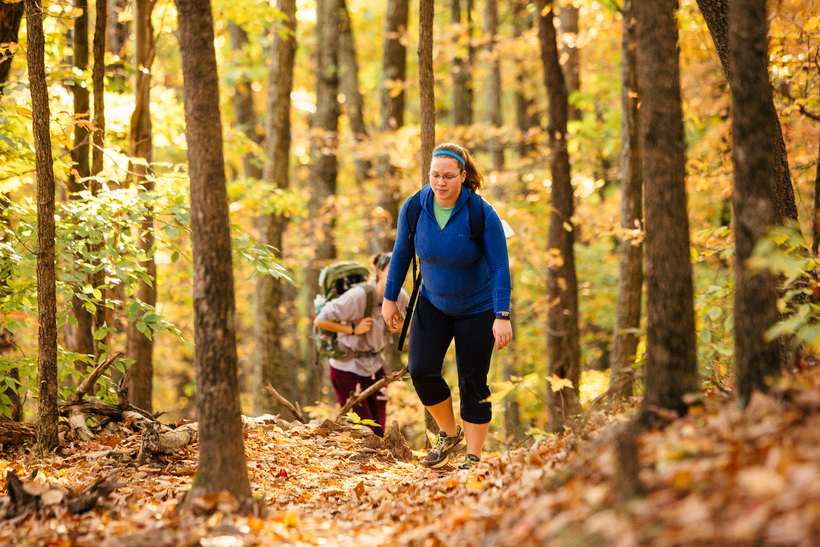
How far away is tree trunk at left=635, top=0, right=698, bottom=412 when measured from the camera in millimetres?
2980

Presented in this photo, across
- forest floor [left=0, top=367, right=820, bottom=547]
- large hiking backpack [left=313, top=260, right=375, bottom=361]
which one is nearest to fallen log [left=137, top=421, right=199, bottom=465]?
forest floor [left=0, top=367, right=820, bottom=547]

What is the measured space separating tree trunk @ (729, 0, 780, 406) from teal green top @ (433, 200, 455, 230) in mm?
2080

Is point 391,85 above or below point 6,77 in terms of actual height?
above

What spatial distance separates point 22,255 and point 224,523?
10.7 ft

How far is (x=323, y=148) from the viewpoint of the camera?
1273 centimetres

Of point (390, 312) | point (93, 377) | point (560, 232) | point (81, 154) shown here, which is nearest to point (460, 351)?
point (390, 312)

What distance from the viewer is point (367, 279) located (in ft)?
22.8

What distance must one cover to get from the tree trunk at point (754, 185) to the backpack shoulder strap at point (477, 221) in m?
1.88

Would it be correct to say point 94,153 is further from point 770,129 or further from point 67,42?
point 770,129

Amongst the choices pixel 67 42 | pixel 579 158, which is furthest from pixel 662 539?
pixel 579 158

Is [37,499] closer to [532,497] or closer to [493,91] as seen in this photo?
[532,497]

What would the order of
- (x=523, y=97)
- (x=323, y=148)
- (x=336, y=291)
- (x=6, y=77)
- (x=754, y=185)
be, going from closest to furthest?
1. (x=754, y=185)
2. (x=6, y=77)
3. (x=336, y=291)
4. (x=323, y=148)
5. (x=523, y=97)

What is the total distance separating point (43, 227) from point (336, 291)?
2.98m

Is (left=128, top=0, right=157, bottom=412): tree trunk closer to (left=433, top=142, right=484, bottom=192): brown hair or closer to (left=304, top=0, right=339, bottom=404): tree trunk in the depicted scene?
(left=304, top=0, right=339, bottom=404): tree trunk
